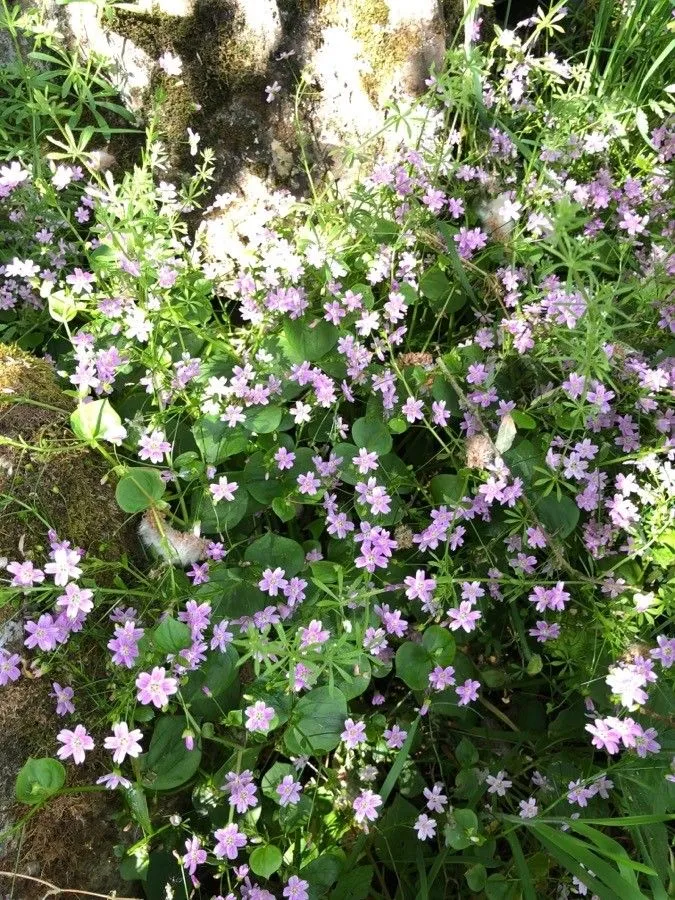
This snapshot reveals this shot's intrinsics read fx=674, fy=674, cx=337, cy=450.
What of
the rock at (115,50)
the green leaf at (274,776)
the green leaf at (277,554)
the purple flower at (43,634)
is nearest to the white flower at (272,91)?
the rock at (115,50)

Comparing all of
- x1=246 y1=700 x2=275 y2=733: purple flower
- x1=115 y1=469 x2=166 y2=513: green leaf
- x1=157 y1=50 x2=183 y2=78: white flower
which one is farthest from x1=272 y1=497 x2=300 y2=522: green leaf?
x1=157 y1=50 x2=183 y2=78: white flower

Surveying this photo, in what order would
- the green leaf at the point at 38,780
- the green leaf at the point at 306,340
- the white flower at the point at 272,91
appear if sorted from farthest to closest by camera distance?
the white flower at the point at 272,91
the green leaf at the point at 306,340
the green leaf at the point at 38,780

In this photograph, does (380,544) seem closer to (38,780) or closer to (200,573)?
(200,573)

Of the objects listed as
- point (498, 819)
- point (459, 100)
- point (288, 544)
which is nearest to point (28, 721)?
point (288, 544)

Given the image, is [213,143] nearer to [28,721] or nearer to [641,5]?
[641,5]

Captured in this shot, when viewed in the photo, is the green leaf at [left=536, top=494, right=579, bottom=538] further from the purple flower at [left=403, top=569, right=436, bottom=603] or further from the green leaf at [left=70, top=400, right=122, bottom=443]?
the green leaf at [left=70, top=400, right=122, bottom=443]

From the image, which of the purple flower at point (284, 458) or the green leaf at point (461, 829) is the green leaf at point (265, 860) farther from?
the purple flower at point (284, 458)
